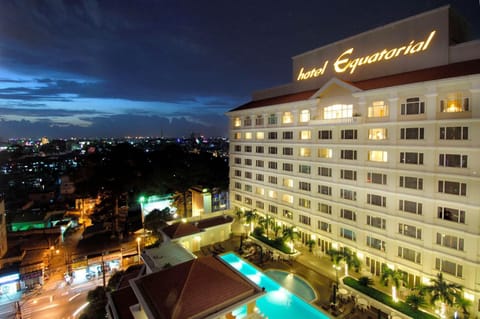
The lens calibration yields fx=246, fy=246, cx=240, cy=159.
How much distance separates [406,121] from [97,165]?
44723 mm

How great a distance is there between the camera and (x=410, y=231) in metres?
22.1

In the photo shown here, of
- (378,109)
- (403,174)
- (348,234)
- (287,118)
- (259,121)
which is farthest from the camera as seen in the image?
(259,121)

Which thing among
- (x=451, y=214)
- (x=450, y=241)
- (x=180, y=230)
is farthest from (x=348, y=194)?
(x=180, y=230)

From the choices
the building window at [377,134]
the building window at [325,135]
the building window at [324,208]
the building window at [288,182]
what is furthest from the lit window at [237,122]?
the building window at [377,134]

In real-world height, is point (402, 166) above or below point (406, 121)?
below

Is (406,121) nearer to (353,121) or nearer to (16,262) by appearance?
(353,121)

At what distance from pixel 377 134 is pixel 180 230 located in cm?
2522

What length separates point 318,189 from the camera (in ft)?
98.9

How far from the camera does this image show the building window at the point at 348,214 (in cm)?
2626

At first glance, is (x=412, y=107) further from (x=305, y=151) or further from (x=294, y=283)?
(x=294, y=283)

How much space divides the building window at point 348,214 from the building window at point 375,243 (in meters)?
2.35

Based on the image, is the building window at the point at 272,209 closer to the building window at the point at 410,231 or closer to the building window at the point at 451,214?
the building window at the point at 410,231

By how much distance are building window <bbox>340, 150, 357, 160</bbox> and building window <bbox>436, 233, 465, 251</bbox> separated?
32.1 ft

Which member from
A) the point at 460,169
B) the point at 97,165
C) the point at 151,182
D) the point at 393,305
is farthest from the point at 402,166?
the point at 97,165
